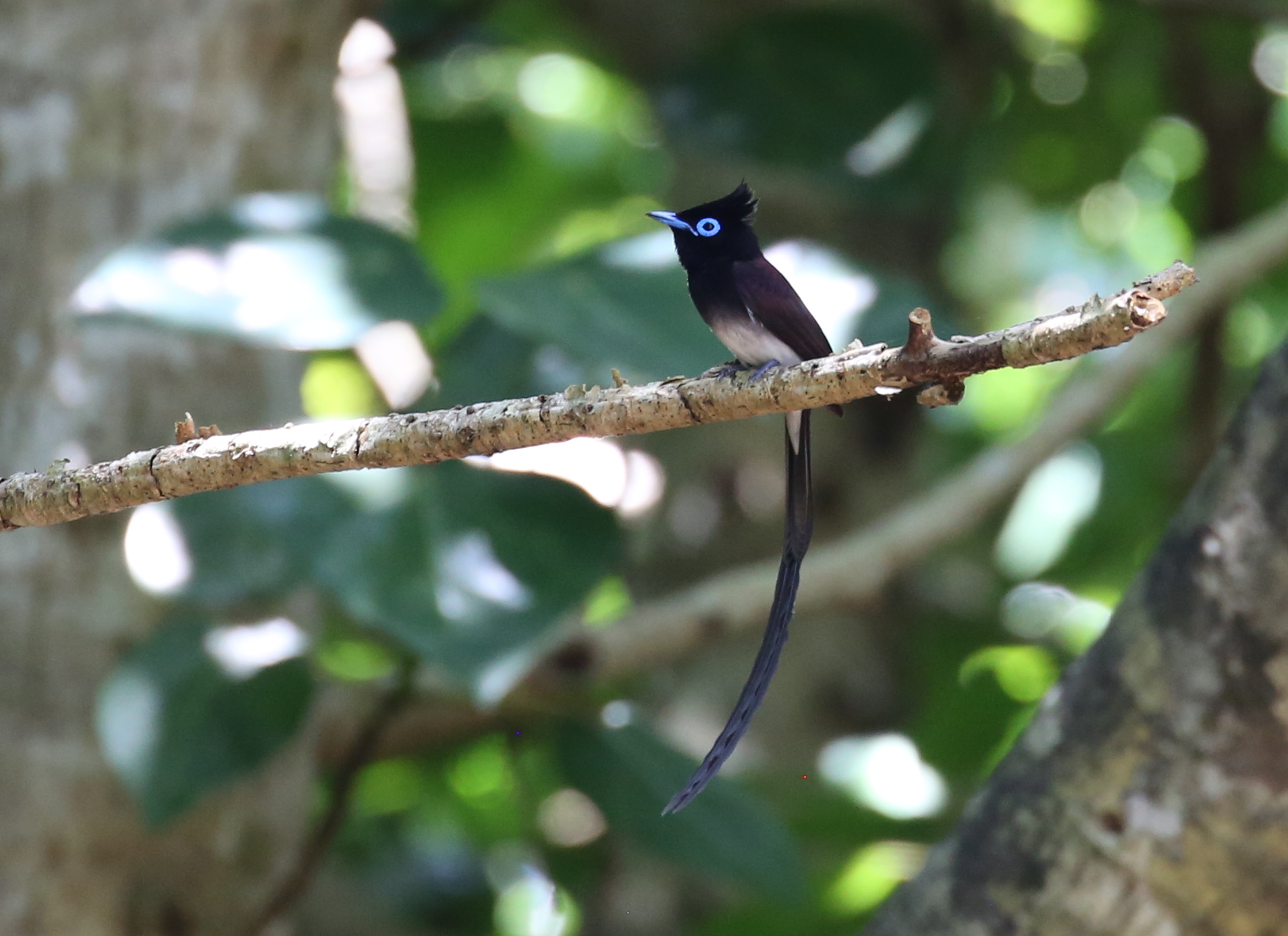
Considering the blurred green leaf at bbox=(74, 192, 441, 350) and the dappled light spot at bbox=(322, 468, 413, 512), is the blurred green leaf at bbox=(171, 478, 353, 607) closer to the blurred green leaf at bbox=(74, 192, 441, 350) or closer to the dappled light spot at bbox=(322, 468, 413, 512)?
the dappled light spot at bbox=(322, 468, 413, 512)

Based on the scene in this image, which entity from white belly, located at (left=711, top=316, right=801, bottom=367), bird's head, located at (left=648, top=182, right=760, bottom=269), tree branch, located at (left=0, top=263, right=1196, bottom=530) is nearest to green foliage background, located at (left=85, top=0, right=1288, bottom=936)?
bird's head, located at (left=648, top=182, right=760, bottom=269)

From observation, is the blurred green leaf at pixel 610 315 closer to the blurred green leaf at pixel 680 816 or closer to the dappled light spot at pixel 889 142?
the blurred green leaf at pixel 680 816

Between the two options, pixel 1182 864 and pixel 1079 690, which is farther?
pixel 1079 690

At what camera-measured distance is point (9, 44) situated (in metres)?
2.43

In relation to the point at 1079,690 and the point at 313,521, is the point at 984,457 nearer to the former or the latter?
the point at 1079,690

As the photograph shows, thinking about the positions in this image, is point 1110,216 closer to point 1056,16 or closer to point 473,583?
point 1056,16

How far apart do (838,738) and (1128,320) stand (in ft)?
7.28

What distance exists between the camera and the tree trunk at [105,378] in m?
2.26

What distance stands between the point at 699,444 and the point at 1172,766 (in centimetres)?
162

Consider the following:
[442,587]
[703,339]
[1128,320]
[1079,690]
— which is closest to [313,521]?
[442,587]

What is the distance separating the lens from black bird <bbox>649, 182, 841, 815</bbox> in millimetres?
1419

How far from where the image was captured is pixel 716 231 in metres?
1.80

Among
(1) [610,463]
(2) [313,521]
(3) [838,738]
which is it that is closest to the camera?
(2) [313,521]

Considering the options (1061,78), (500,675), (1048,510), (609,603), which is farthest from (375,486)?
(1061,78)
